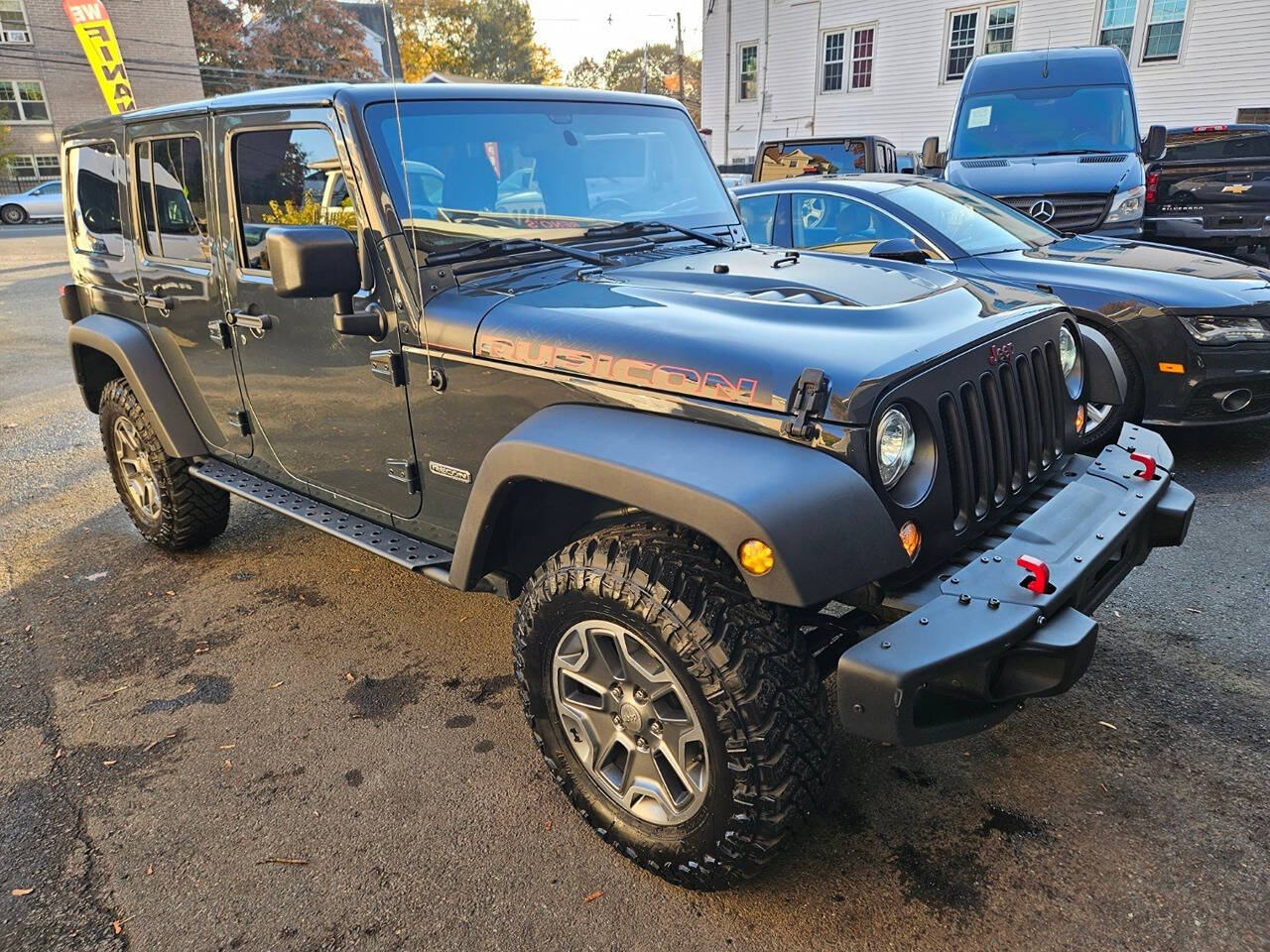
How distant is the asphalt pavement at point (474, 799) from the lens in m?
2.31

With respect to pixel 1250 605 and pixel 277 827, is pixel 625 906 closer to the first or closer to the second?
pixel 277 827

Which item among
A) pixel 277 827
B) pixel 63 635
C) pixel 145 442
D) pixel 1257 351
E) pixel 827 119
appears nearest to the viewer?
pixel 277 827

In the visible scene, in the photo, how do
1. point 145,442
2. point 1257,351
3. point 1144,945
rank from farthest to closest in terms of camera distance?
point 1257,351 → point 145,442 → point 1144,945

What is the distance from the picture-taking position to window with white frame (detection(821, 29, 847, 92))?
72.7ft

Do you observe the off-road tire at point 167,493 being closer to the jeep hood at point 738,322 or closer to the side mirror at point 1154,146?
the jeep hood at point 738,322

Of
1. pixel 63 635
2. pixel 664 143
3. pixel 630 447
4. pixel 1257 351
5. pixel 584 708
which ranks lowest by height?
pixel 63 635

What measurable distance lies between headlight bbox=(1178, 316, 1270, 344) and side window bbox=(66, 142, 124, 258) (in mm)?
5486

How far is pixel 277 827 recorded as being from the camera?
2715 mm

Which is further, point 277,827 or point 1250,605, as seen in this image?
point 1250,605

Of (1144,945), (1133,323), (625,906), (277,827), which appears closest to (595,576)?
(625,906)

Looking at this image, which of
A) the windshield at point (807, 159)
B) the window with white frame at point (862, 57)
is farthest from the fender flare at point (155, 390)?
the window with white frame at point (862, 57)

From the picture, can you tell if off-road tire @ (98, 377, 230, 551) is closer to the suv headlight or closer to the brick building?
the suv headlight

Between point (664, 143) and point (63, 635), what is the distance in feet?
10.8

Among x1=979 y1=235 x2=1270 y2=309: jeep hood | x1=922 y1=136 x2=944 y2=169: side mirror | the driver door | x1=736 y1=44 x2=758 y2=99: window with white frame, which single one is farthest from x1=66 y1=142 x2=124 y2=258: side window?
x1=736 y1=44 x2=758 y2=99: window with white frame
